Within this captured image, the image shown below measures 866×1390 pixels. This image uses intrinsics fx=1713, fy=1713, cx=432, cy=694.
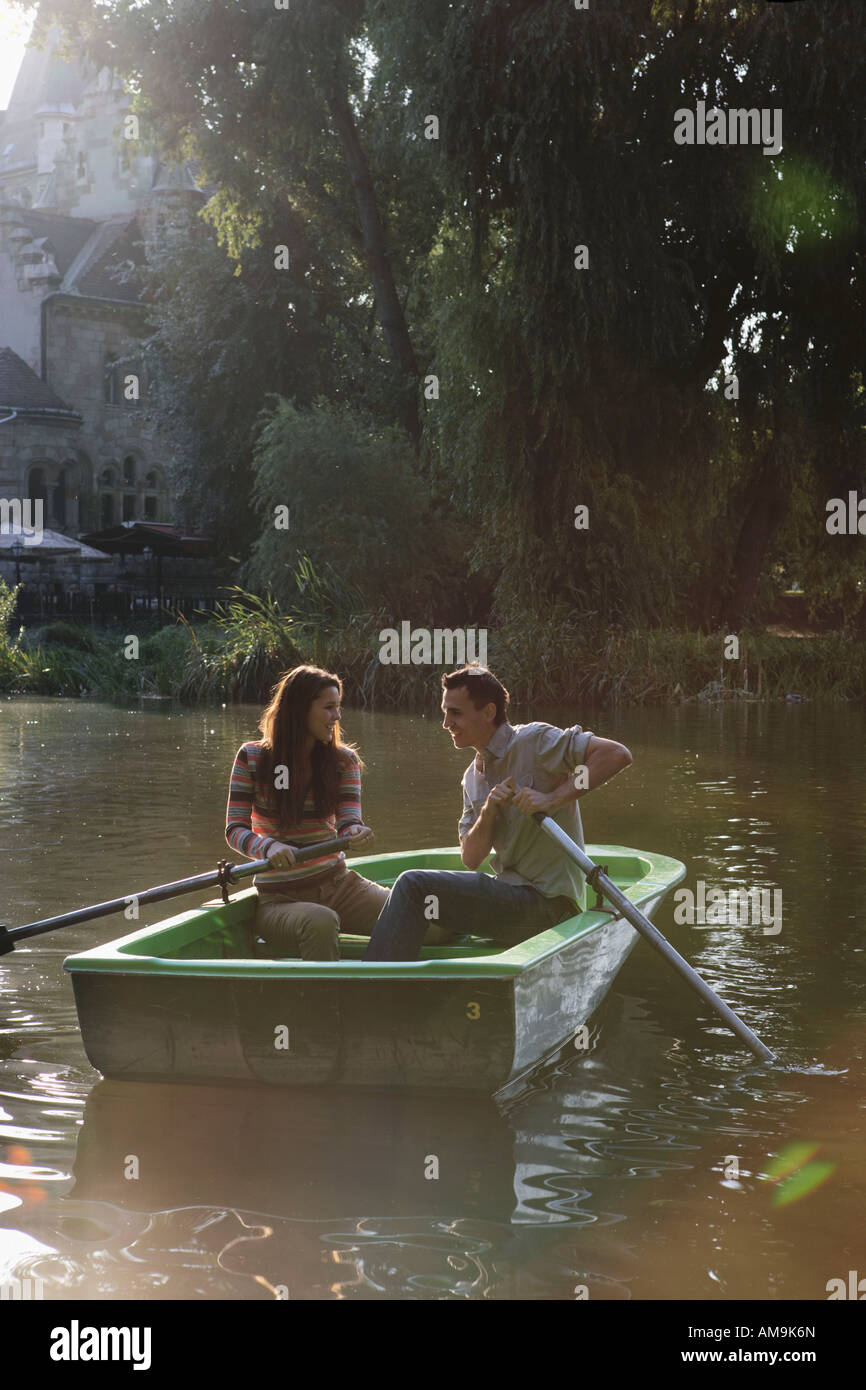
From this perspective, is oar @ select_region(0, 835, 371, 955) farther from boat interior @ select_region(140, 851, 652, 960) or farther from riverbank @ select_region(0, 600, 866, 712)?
riverbank @ select_region(0, 600, 866, 712)

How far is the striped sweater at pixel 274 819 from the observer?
613cm

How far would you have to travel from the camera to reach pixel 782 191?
63.9ft

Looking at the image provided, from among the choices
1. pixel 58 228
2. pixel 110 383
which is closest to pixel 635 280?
pixel 110 383

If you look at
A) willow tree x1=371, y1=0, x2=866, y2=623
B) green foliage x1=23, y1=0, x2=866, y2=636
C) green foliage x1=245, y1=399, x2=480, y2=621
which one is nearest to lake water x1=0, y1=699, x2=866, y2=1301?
willow tree x1=371, y1=0, x2=866, y2=623

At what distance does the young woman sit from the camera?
6.05 m

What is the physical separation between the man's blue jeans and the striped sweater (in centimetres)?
32

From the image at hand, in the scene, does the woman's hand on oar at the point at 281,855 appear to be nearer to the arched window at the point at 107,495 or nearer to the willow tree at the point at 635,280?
the willow tree at the point at 635,280

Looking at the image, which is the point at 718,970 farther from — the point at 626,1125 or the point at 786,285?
the point at 786,285

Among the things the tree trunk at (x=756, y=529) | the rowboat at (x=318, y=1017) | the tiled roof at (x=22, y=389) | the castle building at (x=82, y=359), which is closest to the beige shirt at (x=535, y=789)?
the rowboat at (x=318, y=1017)

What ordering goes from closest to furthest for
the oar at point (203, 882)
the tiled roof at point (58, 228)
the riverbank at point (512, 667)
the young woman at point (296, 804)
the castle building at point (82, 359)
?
the oar at point (203, 882)
the young woman at point (296, 804)
the riverbank at point (512, 667)
the castle building at point (82, 359)
the tiled roof at point (58, 228)

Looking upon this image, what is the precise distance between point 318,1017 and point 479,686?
136 cm

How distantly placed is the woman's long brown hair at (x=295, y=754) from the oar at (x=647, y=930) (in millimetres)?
766
